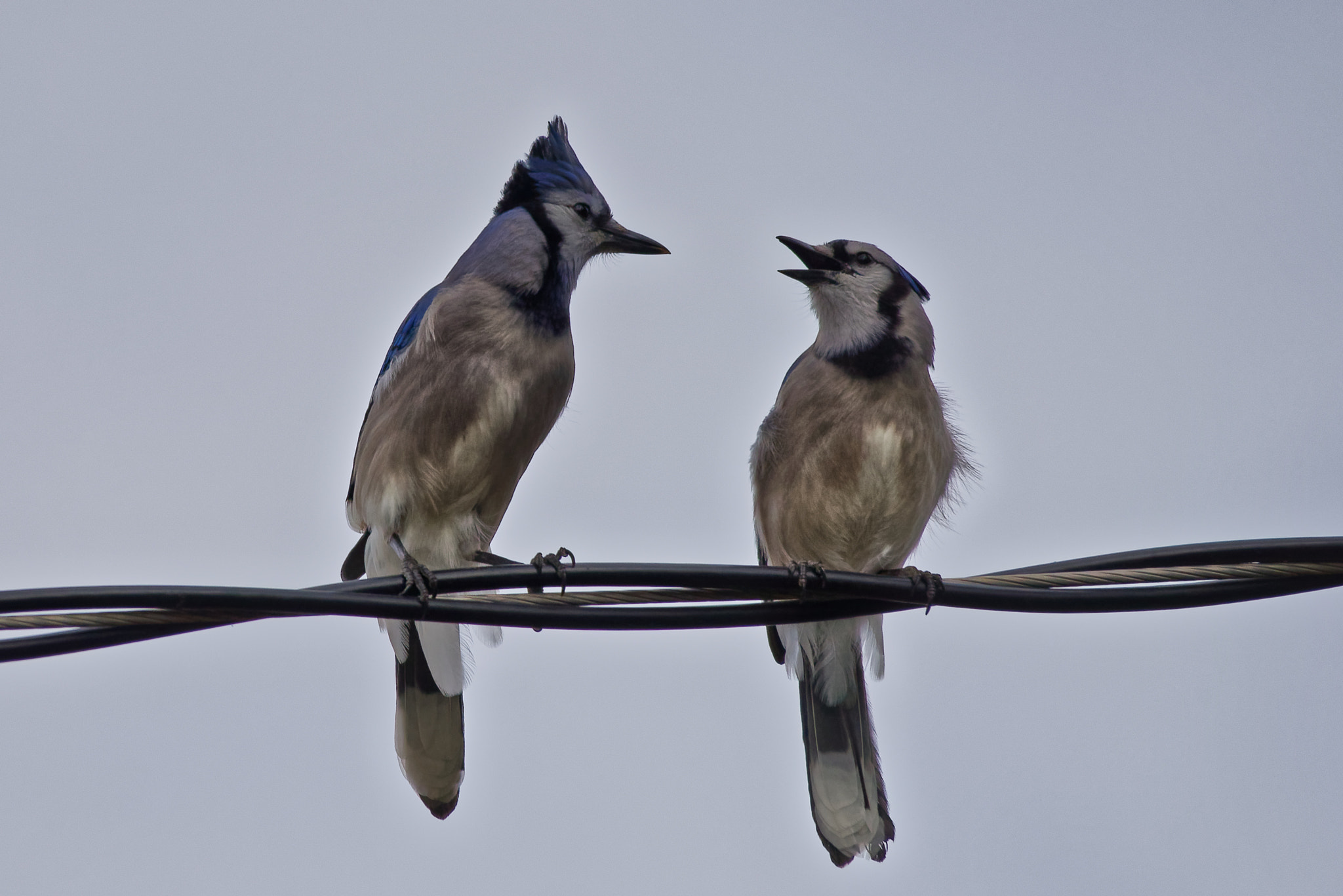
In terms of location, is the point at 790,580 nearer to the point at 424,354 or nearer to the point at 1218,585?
the point at 1218,585

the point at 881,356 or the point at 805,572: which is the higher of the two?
the point at 881,356

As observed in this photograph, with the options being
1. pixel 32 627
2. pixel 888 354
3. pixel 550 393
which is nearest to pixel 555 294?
pixel 550 393

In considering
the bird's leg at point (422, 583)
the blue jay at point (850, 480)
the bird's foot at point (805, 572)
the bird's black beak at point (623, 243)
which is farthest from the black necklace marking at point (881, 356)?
the bird's leg at point (422, 583)

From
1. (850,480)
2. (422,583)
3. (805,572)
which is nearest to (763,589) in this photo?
(805,572)

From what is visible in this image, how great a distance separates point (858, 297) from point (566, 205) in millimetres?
1325

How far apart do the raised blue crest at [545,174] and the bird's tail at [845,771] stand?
2307mm

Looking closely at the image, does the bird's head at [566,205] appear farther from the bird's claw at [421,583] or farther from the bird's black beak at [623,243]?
the bird's claw at [421,583]

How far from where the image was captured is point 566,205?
19.6 feet

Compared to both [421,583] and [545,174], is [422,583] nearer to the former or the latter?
[421,583]

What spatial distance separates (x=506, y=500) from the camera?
17.9 feet

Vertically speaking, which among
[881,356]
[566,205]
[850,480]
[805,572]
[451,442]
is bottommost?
[805,572]

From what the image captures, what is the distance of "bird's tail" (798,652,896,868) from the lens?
516cm

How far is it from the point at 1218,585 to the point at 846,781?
94.0 inches

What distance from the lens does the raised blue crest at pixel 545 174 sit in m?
6.06
